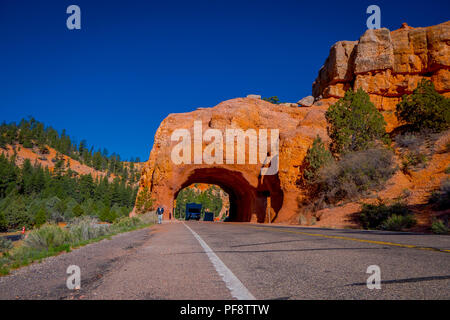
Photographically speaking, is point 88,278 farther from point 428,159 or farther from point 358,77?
point 358,77

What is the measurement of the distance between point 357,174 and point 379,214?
7398mm

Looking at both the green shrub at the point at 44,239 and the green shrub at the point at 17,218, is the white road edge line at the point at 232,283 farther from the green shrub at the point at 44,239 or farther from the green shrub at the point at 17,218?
the green shrub at the point at 17,218

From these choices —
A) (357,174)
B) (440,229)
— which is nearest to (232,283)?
(440,229)

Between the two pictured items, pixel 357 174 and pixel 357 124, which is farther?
pixel 357 124

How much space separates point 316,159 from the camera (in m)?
26.1

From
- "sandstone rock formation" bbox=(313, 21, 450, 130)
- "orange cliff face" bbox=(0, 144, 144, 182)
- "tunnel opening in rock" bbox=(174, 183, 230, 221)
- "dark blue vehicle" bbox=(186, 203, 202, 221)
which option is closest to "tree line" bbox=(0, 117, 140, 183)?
"orange cliff face" bbox=(0, 144, 144, 182)

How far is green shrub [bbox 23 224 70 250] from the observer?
24.7 feet

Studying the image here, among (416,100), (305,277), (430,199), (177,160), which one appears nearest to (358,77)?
(416,100)

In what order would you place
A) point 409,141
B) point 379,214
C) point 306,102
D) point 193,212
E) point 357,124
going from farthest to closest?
1. point 193,212
2. point 306,102
3. point 357,124
4. point 409,141
5. point 379,214

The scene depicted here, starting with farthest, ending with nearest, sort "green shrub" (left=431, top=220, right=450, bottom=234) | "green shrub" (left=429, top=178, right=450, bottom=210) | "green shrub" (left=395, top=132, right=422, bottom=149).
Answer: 1. "green shrub" (left=395, top=132, right=422, bottom=149)
2. "green shrub" (left=429, top=178, right=450, bottom=210)
3. "green shrub" (left=431, top=220, right=450, bottom=234)

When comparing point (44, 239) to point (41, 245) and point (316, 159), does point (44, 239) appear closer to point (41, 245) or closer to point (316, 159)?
point (41, 245)

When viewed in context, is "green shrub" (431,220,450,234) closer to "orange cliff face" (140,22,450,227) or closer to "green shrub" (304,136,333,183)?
"green shrub" (304,136,333,183)

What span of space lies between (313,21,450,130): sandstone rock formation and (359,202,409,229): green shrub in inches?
1138

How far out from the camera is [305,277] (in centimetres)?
349
